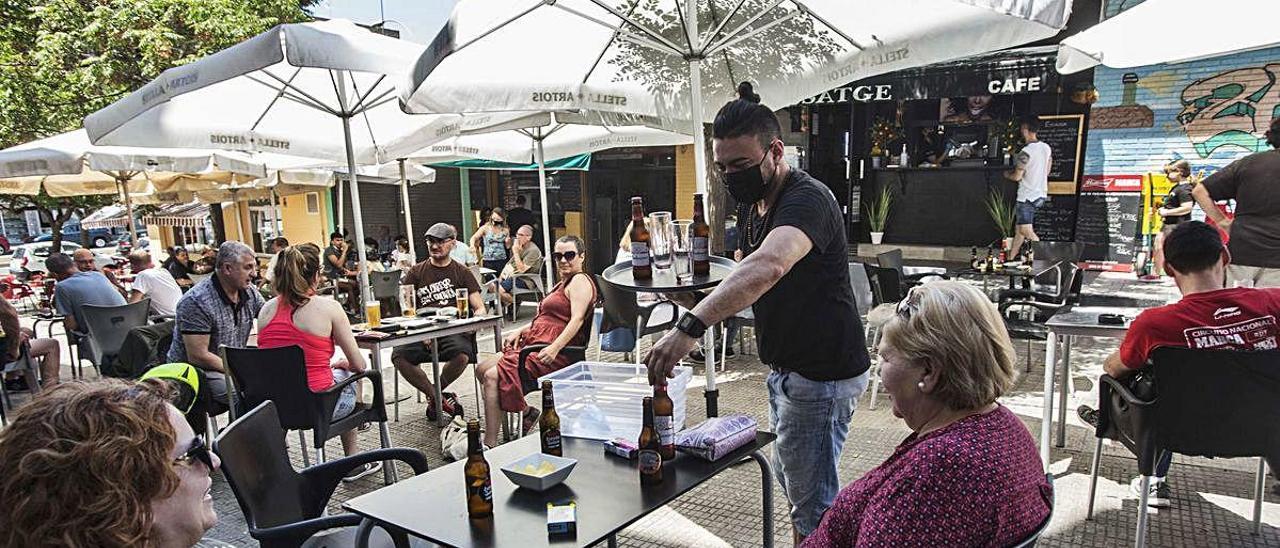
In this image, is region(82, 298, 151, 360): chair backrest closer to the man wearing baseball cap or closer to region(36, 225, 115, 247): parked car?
the man wearing baseball cap

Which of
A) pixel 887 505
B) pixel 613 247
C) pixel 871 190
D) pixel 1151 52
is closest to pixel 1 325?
pixel 887 505

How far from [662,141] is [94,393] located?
692cm

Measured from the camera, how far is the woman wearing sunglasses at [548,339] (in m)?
4.46

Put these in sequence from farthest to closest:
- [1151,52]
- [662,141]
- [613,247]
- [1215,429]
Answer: [613,247]
[662,141]
[1151,52]
[1215,429]

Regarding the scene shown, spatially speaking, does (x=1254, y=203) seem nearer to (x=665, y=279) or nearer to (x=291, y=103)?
(x=665, y=279)

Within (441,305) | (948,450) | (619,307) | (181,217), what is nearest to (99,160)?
(441,305)

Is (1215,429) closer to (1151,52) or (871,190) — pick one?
(1151,52)

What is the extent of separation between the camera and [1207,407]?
2.69 metres

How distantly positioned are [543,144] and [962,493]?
7.08 m

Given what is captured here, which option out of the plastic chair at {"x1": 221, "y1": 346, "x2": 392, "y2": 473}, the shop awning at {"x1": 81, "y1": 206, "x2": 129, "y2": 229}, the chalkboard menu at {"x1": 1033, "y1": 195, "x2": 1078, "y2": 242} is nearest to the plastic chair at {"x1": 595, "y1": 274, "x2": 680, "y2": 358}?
the plastic chair at {"x1": 221, "y1": 346, "x2": 392, "y2": 473}

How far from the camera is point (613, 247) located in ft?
43.8

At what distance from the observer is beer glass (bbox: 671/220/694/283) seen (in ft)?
8.72

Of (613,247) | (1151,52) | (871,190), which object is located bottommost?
(613,247)

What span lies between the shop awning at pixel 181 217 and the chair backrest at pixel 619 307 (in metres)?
23.8
